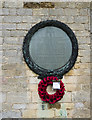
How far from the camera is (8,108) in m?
3.00

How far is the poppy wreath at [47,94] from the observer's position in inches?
117

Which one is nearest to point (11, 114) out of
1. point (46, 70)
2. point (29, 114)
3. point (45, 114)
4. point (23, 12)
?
point (29, 114)

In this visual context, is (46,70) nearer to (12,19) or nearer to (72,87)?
(72,87)

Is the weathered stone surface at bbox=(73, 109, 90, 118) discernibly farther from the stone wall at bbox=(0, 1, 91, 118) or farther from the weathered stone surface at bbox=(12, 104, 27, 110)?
the weathered stone surface at bbox=(12, 104, 27, 110)

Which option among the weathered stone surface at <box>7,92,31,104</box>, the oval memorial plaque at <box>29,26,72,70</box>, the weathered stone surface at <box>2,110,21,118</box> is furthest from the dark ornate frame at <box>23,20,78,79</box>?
the weathered stone surface at <box>2,110,21,118</box>

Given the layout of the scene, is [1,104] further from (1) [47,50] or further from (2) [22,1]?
(2) [22,1]

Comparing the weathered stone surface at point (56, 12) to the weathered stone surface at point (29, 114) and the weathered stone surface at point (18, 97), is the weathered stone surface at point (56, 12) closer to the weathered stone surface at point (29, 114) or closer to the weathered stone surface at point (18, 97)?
the weathered stone surface at point (18, 97)

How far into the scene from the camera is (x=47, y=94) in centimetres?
297

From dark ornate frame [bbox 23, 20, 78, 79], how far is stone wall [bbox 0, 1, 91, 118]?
82 mm

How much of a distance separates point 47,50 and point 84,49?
2.21ft

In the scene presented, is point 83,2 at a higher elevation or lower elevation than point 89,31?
higher

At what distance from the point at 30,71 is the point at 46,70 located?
0.28m

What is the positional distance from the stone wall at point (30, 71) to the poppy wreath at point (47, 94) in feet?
0.31

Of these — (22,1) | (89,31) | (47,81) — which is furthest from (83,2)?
(47,81)
